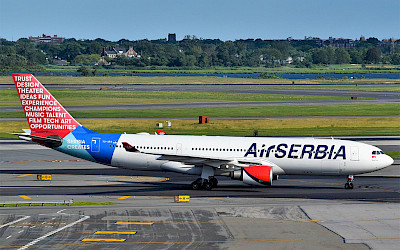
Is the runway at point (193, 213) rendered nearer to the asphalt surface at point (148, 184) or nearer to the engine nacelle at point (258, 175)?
the asphalt surface at point (148, 184)

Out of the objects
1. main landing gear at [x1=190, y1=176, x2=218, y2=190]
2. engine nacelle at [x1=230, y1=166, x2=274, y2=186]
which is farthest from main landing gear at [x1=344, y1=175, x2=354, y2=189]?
main landing gear at [x1=190, y1=176, x2=218, y2=190]

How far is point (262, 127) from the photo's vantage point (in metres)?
92.6

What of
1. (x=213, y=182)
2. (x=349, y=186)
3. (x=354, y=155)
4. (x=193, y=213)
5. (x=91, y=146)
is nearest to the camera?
(x=193, y=213)

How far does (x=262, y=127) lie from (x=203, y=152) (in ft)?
142

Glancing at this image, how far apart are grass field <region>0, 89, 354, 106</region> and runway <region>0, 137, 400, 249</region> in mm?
79371

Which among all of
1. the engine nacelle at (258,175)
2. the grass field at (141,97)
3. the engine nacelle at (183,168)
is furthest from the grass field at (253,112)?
the engine nacelle at (258,175)

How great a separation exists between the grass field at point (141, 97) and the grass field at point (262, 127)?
131 ft

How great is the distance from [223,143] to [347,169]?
1051 cm

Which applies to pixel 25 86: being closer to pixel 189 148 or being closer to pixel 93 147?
pixel 93 147

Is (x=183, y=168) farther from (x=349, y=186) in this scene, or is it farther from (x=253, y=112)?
(x=253, y=112)

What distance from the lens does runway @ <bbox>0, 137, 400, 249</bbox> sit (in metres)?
34.1

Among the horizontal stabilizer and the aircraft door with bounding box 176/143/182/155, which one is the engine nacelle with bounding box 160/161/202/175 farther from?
the horizontal stabilizer

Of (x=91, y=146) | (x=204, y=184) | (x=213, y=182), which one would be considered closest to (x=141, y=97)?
(x=91, y=146)

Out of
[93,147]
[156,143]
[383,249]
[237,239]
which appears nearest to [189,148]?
[156,143]
